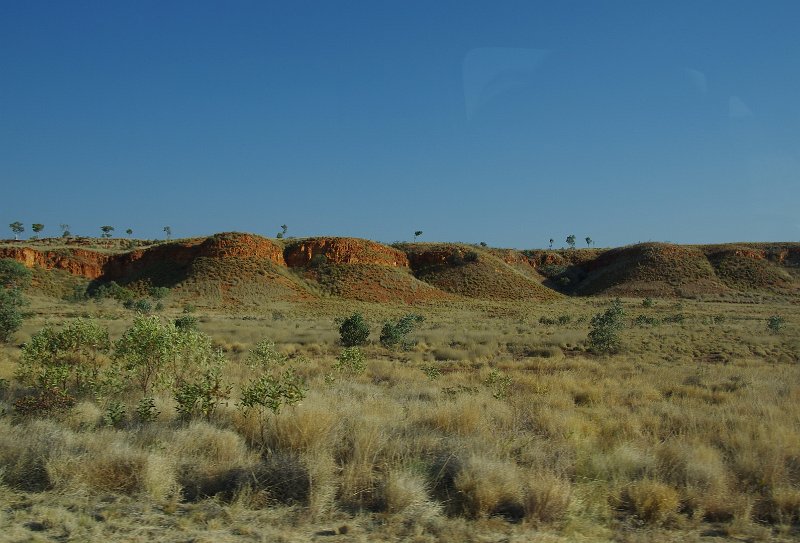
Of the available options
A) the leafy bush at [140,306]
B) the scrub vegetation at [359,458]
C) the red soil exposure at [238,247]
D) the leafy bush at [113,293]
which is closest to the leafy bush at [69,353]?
the scrub vegetation at [359,458]

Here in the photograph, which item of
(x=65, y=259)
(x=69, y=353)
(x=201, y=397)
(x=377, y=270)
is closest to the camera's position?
(x=201, y=397)

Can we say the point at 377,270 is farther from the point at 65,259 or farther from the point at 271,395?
the point at 271,395

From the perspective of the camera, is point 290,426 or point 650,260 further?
point 650,260

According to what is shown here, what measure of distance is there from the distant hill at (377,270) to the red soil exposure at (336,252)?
153 mm

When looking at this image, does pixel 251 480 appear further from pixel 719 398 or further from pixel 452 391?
pixel 719 398

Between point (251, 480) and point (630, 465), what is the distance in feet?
13.7

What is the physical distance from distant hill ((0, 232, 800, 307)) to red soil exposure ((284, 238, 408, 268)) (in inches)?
6.0

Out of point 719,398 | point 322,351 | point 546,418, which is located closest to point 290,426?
point 546,418

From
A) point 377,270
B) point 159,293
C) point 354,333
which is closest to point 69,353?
point 354,333

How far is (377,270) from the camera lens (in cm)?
7500

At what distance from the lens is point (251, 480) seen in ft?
17.7

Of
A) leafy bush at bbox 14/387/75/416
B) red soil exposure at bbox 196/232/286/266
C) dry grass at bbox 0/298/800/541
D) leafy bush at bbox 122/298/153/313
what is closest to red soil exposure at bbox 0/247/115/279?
red soil exposure at bbox 196/232/286/266

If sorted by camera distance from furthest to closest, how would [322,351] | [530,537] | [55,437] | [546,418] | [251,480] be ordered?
[322,351]
[546,418]
[55,437]
[251,480]
[530,537]

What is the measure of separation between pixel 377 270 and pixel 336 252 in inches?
251
